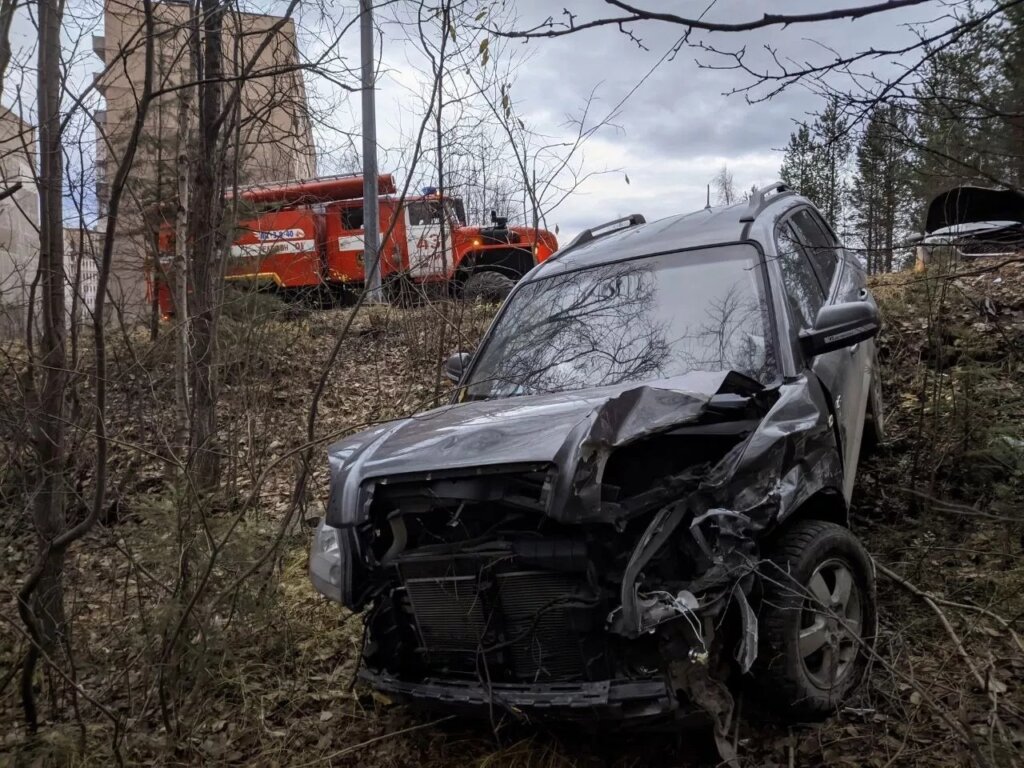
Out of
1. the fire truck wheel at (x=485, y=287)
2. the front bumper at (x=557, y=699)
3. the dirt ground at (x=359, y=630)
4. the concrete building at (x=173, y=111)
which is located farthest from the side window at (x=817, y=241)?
the fire truck wheel at (x=485, y=287)

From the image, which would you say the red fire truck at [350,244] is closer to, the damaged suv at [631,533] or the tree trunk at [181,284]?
the tree trunk at [181,284]

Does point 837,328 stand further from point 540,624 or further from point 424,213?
point 424,213

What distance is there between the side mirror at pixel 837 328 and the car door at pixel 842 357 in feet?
0.35

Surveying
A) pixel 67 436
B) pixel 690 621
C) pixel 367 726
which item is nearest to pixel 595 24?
pixel 690 621

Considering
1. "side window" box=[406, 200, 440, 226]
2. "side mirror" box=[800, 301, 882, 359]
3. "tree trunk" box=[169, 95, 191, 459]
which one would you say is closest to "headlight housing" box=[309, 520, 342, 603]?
"side mirror" box=[800, 301, 882, 359]

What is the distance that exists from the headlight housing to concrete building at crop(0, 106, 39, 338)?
7.61 feet

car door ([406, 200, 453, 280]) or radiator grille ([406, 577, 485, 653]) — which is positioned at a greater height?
car door ([406, 200, 453, 280])

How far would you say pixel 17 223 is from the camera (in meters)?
4.30

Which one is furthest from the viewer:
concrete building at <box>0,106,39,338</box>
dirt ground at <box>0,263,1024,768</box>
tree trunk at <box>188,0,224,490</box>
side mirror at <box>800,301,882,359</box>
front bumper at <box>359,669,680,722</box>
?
tree trunk at <box>188,0,224,490</box>

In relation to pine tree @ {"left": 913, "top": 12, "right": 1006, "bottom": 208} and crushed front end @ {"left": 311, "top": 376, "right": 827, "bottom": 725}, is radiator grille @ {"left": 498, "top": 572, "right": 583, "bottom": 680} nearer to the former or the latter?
crushed front end @ {"left": 311, "top": 376, "right": 827, "bottom": 725}

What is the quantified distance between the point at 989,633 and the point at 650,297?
6.93 ft

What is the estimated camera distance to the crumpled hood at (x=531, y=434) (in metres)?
2.60

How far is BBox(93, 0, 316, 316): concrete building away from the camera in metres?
4.12

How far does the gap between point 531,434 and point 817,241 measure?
3069 mm
